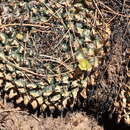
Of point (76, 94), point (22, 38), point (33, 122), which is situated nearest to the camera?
point (22, 38)

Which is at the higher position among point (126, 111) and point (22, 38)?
point (22, 38)

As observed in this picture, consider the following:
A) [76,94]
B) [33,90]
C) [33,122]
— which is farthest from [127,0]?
[33,122]

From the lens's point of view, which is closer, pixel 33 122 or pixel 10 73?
pixel 10 73

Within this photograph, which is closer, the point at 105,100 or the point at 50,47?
the point at 50,47

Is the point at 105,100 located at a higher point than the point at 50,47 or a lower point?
lower

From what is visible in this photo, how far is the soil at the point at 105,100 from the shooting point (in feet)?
7.64

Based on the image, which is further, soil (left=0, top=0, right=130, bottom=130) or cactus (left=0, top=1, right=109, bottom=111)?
soil (left=0, top=0, right=130, bottom=130)

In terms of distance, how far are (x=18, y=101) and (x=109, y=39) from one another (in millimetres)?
727

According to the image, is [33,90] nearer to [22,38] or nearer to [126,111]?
[22,38]

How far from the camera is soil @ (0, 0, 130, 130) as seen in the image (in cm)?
233

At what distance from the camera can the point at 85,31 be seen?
2.19m

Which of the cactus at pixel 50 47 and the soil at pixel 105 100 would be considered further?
the soil at pixel 105 100

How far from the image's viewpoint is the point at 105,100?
247 centimetres

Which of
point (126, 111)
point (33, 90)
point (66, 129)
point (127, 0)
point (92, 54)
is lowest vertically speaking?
point (66, 129)
